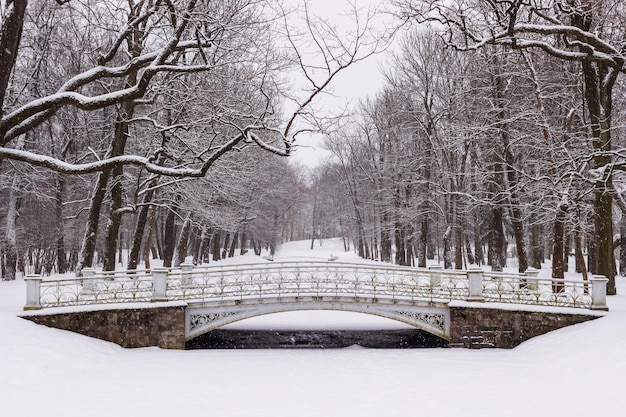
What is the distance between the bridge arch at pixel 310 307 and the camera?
14961 millimetres

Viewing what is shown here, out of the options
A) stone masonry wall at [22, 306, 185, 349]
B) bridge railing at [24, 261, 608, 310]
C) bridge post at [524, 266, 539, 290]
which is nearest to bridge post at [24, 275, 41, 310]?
stone masonry wall at [22, 306, 185, 349]

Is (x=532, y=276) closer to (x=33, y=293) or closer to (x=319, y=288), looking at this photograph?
A: (x=319, y=288)

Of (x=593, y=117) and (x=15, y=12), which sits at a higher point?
(x=15, y=12)

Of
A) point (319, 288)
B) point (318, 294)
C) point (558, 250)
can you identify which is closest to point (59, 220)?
point (319, 288)

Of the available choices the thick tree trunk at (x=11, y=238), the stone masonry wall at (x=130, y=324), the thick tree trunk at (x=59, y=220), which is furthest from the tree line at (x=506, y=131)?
the thick tree trunk at (x=11, y=238)

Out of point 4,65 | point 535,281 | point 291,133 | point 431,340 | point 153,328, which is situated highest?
point 4,65

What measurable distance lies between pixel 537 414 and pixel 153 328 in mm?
10294

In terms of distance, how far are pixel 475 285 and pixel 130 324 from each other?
1028 cm

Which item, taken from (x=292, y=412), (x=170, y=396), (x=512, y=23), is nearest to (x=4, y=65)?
(x=170, y=396)

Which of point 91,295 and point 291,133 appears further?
point 91,295

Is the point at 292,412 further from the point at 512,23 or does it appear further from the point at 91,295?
the point at 512,23

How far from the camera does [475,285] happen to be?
15.0 m

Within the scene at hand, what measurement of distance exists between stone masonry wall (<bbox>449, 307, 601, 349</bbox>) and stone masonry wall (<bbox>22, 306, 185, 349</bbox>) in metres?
8.32

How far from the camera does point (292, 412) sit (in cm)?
913
